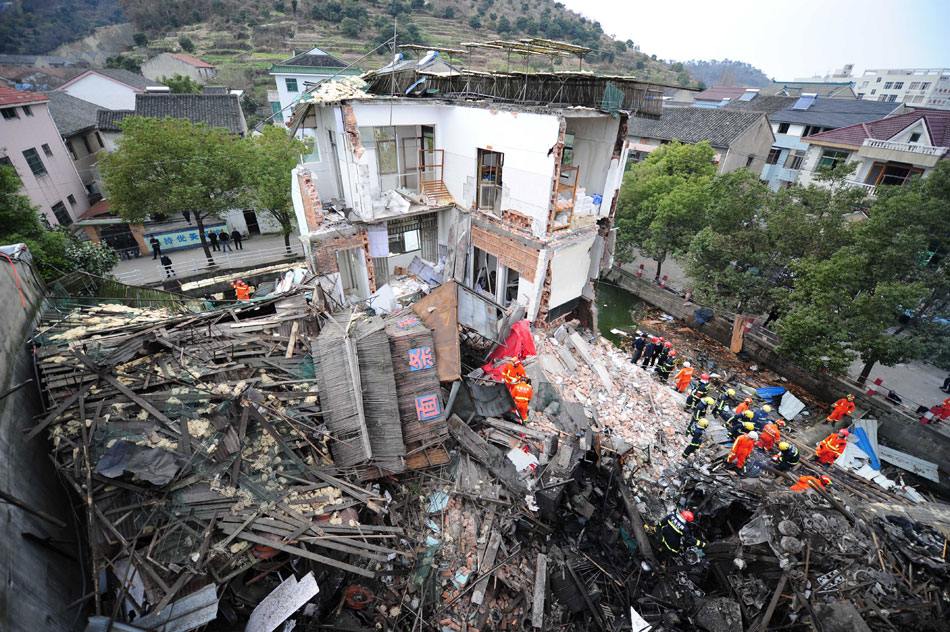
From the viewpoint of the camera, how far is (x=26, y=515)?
484 cm

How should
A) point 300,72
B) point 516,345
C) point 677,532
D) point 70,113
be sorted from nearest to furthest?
point 677,532 → point 516,345 → point 70,113 → point 300,72

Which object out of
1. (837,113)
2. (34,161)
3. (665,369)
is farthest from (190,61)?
(837,113)

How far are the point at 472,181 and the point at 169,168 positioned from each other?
12286mm

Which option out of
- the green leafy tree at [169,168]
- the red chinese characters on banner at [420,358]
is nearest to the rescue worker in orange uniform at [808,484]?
the red chinese characters on banner at [420,358]

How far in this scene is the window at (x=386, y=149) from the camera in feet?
42.1

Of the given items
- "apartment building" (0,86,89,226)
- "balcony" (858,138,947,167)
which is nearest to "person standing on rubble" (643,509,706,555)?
"balcony" (858,138,947,167)

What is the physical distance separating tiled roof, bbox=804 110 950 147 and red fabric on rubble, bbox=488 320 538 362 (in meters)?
25.8

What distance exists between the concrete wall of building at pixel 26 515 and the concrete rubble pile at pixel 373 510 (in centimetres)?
26

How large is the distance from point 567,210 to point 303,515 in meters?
10.3

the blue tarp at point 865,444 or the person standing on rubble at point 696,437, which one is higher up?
the person standing on rubble at point 696,437

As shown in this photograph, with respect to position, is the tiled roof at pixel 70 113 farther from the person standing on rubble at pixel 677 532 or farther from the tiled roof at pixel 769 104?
the tiled roof at pixel 769 104

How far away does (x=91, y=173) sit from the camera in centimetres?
2467

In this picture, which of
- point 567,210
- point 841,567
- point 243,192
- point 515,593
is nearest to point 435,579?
point 515,593

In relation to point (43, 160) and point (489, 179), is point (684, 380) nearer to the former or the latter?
point (489, 179)
